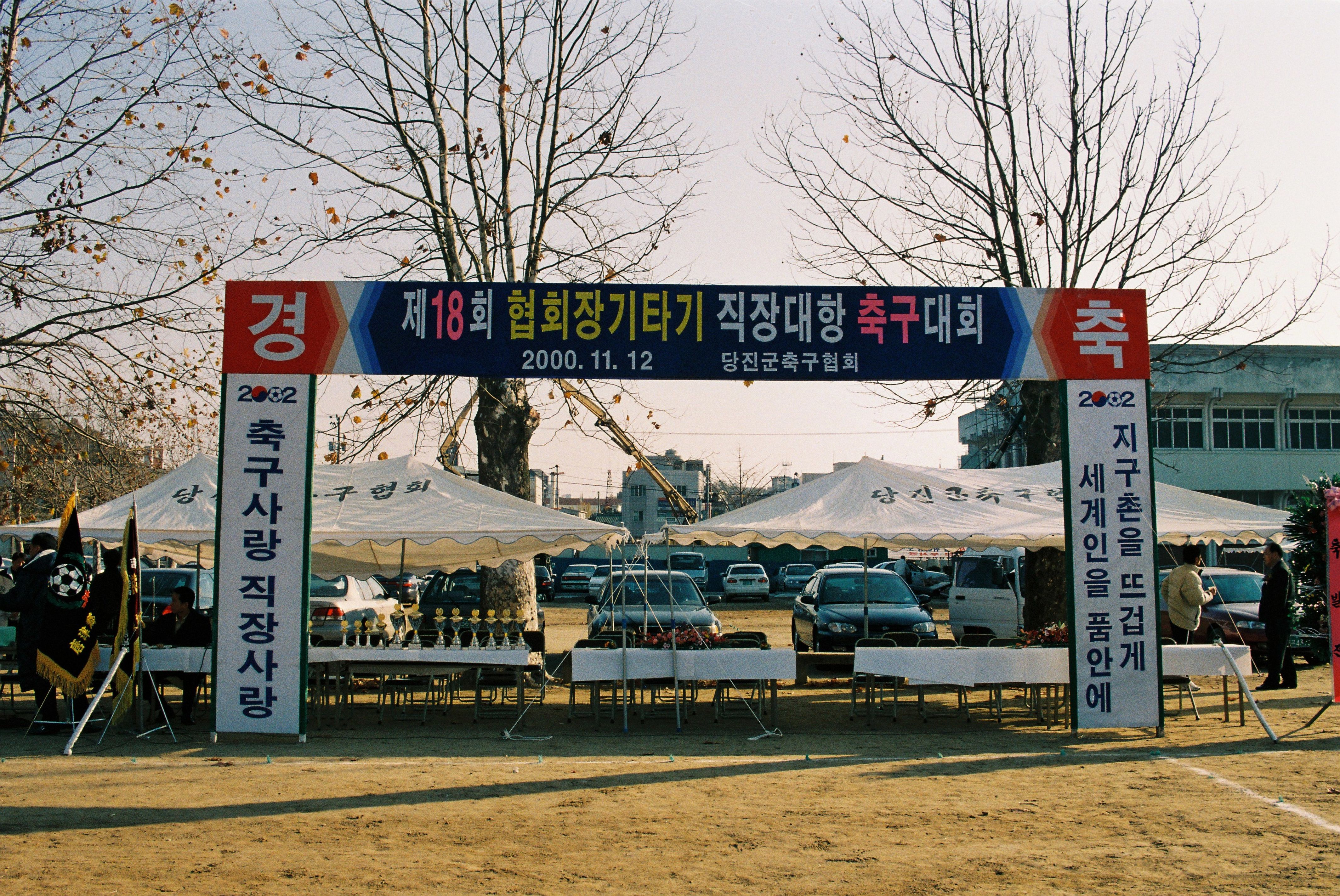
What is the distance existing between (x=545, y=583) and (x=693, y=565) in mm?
4738

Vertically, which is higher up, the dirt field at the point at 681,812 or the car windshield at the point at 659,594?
the car windshield at the point at 659,594

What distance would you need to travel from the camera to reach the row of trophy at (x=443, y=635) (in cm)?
1016

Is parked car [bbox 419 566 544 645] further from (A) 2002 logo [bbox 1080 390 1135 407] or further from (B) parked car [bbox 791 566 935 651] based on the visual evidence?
(A) 2002 logo [bbox 1080 390 1135 407]

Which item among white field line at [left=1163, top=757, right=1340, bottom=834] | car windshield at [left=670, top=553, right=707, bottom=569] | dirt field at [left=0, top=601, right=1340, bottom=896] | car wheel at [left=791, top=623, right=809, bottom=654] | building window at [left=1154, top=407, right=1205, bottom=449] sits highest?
building window at [left=1154, top=407, right=1205, bottom=449]

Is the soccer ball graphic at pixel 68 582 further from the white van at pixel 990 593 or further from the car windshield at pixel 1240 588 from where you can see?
the car windshield at pixel 1240 588

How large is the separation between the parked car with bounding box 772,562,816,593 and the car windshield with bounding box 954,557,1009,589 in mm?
15785

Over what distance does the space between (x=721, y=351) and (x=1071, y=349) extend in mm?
3093

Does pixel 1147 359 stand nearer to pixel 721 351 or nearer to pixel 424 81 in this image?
pixel 721 351

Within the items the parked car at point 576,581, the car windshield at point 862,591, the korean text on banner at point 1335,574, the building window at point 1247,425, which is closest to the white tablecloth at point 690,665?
the korean text on banner at point 1335,574

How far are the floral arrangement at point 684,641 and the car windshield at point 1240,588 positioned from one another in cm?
869

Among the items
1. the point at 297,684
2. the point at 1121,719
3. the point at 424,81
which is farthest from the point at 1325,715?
the point at 424,81

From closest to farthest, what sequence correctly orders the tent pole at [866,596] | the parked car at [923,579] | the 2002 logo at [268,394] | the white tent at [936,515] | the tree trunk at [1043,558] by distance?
the 2002 logo at [268,394] → the white tent at [936,515] → the tent pole at [866,596] → the tree trunk at [1043,558] → the parked car at [923,579]

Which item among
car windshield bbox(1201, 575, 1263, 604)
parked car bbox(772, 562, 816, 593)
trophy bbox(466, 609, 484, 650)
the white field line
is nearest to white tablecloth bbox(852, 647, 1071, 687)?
the white field line

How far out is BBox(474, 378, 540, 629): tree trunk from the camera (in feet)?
46.6
